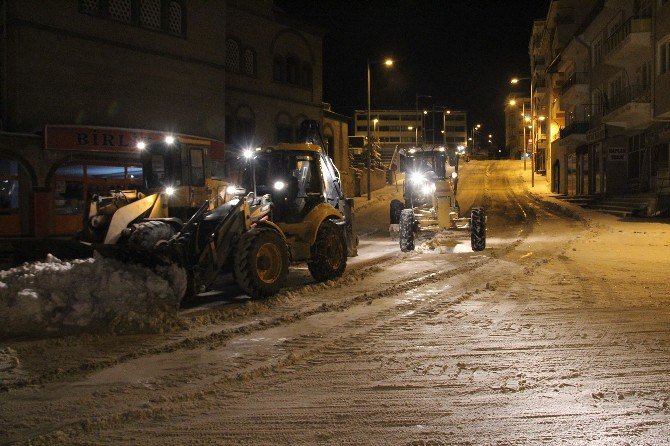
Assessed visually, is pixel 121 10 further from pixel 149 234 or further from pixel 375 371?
pixel 375 371

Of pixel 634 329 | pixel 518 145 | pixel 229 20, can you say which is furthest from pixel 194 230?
pixel 518 145

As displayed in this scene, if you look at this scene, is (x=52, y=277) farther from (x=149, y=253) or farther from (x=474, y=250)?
(x=474, y=250)

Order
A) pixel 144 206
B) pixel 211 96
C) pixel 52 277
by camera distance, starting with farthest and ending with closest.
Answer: pixel 211 96 < pixel 144 206 < pixel 52 277

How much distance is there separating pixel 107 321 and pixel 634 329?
6954 mm

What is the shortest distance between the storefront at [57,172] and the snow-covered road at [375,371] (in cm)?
1424

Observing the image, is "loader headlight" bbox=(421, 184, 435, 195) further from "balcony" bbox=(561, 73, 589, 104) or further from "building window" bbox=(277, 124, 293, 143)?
"balcony" bbox=(561, 73, 589, 104)

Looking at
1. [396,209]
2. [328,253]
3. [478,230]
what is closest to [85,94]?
[396,209]

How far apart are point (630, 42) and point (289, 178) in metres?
22.4

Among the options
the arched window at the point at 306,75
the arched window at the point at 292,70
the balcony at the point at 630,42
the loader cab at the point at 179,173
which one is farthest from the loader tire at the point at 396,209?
the arched window at the point at 306,75

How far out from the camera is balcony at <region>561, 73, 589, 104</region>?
4022 centimetres

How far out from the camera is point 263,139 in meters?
33.9

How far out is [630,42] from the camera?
27219mm

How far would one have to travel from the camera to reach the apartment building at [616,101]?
88.0 feet

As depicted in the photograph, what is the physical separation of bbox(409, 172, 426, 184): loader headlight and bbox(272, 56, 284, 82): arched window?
1640cm
